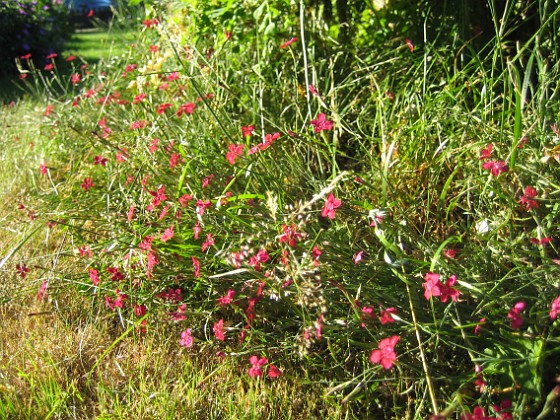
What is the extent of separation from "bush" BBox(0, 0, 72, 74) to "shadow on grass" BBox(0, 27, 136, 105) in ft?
0.81

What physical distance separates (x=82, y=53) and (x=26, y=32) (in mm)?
1354

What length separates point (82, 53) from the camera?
9.41m

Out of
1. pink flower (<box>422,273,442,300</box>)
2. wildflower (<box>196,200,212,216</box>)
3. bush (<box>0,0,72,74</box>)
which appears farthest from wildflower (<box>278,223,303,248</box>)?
bush (<box>0,0,72,74</box>)

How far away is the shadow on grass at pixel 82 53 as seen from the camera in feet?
16.6

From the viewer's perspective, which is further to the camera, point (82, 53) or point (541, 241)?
point (82, 53)

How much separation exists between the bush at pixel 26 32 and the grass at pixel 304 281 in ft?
19.4

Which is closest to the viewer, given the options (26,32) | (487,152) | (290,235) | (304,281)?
(304,281)

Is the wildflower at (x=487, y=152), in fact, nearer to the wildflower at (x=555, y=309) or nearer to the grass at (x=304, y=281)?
the grass at (x=304, y=281)

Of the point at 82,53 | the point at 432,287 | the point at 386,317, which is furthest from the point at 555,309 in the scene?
the point at 82,53

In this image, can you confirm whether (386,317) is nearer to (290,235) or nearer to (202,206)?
(290,235)

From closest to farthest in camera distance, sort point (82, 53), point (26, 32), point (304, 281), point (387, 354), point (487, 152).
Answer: point (387, 354), point (304, 281), point (487, 152), point (26, 32), point (82, 53)

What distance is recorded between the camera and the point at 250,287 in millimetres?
2107

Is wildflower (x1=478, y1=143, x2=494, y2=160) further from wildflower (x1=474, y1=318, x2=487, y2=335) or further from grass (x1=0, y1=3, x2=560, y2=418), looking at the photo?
wildflower (x1=474, y1=318, x2=487, y2=335)

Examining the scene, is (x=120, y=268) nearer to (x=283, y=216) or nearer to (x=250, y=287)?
(x=250, y=287)
